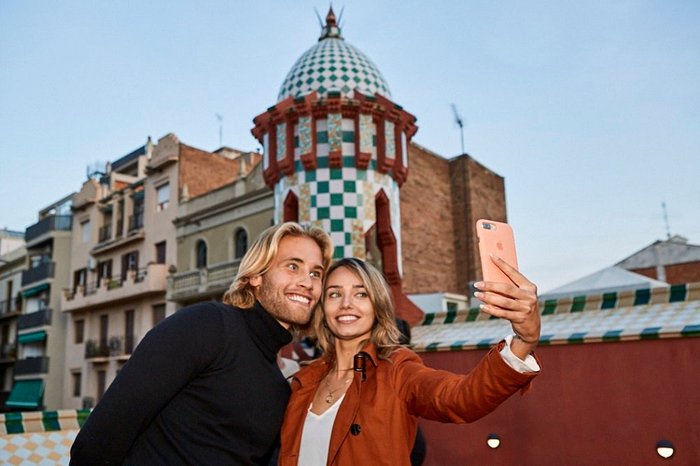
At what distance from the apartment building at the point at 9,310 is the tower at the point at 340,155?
102ft

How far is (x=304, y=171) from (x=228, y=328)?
4.43 meters

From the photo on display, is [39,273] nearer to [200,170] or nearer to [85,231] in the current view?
[85,231]

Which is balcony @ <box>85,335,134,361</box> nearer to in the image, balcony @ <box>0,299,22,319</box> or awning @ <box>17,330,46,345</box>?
awning @ <box>17,330,46,345</box>

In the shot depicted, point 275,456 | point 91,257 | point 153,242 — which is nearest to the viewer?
point 275,456

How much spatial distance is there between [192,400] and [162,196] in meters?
23.1

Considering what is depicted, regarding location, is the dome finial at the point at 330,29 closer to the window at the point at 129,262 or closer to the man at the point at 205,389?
the man at the point at 205,389

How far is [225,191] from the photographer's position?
2080 centimetres

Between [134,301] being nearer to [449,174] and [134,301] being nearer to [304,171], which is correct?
[449,174]

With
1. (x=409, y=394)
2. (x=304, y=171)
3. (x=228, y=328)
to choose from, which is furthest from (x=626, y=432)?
(x=304, y=171)

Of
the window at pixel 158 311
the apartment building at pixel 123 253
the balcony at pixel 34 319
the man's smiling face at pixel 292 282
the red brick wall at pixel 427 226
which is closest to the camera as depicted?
the man's smiling face at pixel 292 282

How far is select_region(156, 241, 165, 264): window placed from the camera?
77.2 ft

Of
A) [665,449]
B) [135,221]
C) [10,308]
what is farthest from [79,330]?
[665,449]

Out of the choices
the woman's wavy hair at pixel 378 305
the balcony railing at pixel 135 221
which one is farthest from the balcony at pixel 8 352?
the woman's wavy hair at pixel 378 305

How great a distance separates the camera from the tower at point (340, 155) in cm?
662
